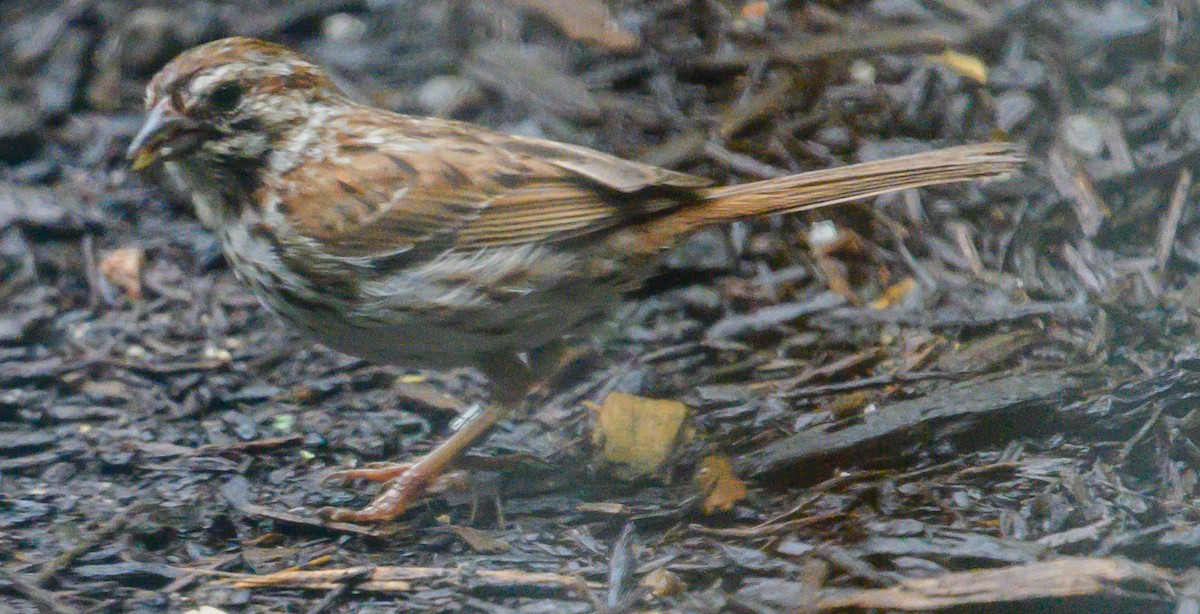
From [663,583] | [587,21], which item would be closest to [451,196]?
[663,583]

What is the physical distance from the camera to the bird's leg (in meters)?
3.93

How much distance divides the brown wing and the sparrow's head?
0.18 meters

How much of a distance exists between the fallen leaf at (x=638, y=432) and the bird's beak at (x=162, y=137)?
1.56 m

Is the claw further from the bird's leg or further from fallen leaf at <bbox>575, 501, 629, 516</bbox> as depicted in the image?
fallen leaf at <bbox>575, 501, 629, 516</bbox>

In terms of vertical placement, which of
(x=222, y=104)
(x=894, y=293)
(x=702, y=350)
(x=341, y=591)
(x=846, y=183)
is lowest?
(x=341, y=591)

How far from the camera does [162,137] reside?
12.4 ft

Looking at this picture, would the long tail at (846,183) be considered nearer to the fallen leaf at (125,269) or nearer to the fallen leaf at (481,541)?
the fallen leaf at (481,541)

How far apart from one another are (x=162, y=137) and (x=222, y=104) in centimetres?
21

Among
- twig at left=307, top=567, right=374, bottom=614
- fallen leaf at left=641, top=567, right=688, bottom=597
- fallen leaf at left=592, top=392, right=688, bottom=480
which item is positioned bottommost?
twig at left=307, top=567, right=374, bottom=614

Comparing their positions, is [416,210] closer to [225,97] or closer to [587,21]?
[225,97]

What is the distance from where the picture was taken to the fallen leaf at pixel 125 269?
5.21 m

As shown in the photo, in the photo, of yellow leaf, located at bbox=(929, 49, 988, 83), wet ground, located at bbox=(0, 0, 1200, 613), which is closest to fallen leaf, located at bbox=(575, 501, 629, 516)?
wet ground, located at bbox=(0, 0, 1200, 613)

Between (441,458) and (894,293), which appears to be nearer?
(441,458)

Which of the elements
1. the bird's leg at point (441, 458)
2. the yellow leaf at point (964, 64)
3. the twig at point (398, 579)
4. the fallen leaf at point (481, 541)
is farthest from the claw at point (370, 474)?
the yellow leaf at point (964, 64)
